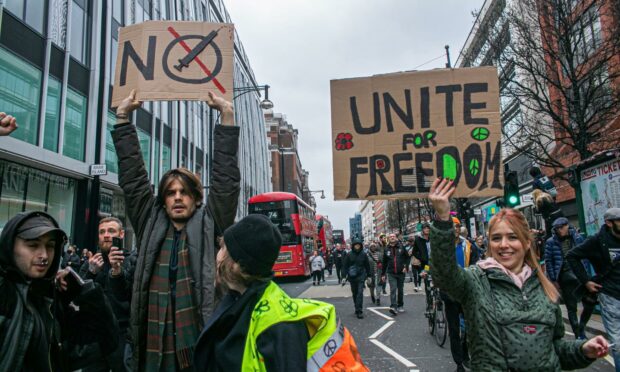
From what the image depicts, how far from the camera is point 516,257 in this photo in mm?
2453

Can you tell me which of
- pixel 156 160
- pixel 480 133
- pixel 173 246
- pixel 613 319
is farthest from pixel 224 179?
pixel 156 160

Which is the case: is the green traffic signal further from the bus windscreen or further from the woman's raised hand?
the bus windscreen

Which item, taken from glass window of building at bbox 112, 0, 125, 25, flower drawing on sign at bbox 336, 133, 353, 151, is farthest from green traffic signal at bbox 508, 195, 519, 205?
glass window of building at bbox 112, 0, 125, 25

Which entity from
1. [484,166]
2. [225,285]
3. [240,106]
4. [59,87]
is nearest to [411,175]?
[484,166]

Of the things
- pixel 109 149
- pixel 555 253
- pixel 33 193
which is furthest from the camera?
pixel 109 149

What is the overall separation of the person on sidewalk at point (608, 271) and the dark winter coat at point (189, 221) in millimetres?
4291

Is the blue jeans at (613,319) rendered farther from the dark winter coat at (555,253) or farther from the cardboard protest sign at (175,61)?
the cardboard protest sign at (175,61)

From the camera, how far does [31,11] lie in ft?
47.6

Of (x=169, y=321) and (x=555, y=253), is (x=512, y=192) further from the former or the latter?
(x=169, y=321)

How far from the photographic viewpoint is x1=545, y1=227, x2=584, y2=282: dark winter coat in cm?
712

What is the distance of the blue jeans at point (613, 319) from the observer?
4371 millimetres

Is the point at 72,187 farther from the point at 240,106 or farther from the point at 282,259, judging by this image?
the point at 240,106

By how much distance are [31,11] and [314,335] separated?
56.8 ft

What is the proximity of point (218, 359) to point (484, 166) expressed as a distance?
9.81 feet
